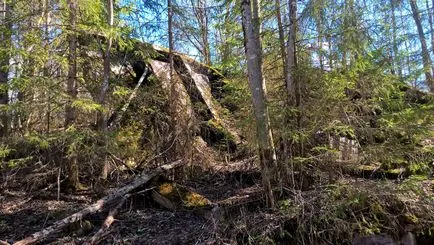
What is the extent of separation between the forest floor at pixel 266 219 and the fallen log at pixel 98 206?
0.63ft

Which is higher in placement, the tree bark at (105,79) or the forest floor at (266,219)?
the tree bark at (105,79)

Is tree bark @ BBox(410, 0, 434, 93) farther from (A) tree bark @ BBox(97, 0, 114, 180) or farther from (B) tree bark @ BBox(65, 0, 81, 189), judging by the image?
(B) tree bark @ BBox(65, 0, 81, 189)

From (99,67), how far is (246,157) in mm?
4208

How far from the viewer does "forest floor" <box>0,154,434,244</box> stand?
5789 millimetres

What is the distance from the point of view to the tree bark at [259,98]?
6.44 meters

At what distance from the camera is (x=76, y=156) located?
307 inches

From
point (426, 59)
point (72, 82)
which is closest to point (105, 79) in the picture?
A: point (72, 82)

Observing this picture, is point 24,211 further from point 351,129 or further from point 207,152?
point 351,129

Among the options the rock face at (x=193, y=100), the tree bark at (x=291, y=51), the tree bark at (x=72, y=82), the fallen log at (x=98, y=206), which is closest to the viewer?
the fallen log at (x=98, y=206)

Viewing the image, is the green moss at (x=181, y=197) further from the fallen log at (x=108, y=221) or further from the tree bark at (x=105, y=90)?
the tree bark at (x=105, y=90)

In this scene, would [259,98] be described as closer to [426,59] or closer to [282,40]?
[282,40]

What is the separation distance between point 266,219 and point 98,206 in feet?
9.79

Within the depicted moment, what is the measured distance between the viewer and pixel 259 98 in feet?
21.6

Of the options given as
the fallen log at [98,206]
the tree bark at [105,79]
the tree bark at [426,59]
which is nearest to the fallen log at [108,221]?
the fallen log at [98,206]
